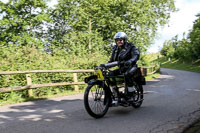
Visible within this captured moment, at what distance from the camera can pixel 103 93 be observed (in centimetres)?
488

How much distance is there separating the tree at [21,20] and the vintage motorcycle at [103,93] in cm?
2282

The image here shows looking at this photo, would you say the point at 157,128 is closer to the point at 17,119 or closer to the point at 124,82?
the point at 124,82

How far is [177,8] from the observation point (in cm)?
3469

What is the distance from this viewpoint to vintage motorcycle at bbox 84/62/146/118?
461cm

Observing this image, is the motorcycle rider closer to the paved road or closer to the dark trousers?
the dark trousers

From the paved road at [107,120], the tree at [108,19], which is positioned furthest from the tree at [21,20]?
the paved road at [107,120]

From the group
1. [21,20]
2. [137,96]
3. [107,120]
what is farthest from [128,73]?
[21,20]

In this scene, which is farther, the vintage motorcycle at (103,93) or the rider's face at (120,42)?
the rider's face at (120,42)

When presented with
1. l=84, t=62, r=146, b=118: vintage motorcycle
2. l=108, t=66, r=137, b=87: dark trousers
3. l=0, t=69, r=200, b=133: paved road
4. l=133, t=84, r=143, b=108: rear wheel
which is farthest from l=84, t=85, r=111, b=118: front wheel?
l=133, t=84, r=143, b=108: rear wheel

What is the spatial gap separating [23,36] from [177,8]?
2547 cm

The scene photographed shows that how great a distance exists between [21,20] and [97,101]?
25.5m

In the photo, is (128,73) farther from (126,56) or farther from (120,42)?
(120,42)

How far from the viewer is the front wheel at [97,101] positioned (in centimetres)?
463

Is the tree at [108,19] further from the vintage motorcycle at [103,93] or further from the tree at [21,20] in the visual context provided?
the vintage motorcycle at [103,93]
